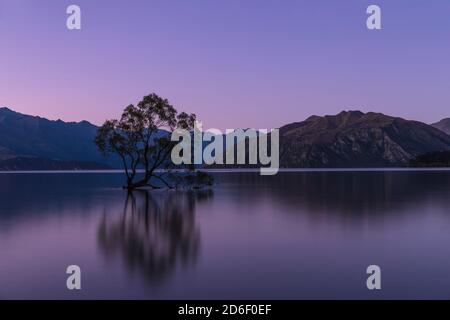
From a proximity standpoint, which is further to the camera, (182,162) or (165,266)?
(182,162)

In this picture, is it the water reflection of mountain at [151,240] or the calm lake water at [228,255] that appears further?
the water reflection of mountain at [151,240]

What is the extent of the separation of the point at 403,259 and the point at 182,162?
71677 millimetres

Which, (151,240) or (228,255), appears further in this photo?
(151,240)

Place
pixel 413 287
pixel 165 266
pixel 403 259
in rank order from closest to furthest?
pixel 413 287 < pixel 165 266 < pixel 403 259

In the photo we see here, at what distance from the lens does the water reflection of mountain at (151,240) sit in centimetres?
2239

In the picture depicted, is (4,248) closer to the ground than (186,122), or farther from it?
closer to the ground

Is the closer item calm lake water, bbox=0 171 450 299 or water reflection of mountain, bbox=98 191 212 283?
calm lake water, bbox=0 171 450 299

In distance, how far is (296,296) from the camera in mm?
16938

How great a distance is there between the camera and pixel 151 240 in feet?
98.8

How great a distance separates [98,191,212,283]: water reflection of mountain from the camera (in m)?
22.4

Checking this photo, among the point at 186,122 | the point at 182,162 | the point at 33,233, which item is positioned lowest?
the point at 33,233
